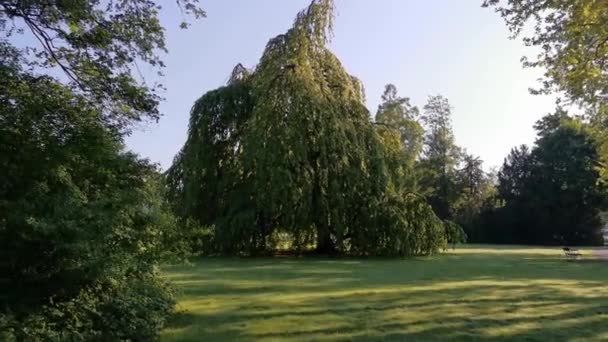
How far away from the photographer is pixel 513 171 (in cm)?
4494

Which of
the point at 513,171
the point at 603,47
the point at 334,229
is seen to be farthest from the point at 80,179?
the point at 513,171

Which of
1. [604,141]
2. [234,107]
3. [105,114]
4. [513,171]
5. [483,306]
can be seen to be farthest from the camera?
[513,171]

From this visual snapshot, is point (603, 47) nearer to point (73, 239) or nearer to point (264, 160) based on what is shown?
point (73, 239)

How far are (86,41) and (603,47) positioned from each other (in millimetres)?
8212

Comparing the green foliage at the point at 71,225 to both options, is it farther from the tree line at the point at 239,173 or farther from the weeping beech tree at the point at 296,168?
the weeping beech tree at the point at 296,168

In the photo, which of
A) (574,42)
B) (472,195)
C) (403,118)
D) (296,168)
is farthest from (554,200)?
(574,42)

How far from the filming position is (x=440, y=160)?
47.5 metres

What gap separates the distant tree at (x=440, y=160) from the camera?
46656 mm

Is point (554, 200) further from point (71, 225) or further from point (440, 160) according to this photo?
point (71, 225)

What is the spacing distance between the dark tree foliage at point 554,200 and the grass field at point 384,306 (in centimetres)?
2887

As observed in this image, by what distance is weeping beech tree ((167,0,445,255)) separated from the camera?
19.7 meters

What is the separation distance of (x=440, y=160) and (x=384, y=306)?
40.3 m

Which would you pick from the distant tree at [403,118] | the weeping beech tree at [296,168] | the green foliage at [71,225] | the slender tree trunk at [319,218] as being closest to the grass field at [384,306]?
the green foliage at [71,225]

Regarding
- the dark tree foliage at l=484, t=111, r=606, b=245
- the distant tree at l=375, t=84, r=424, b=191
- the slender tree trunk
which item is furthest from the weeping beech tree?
the dark tree foliage at l=484, t=111, r=606, b=245
